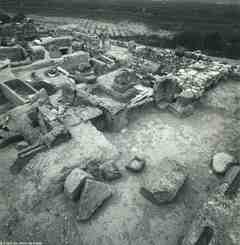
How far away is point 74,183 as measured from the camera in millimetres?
5000

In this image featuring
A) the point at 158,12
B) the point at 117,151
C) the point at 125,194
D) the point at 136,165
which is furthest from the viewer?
the point at 158,12

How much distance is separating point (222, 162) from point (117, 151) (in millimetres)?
2876

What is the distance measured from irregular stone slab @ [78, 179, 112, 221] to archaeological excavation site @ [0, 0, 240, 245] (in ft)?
0.07

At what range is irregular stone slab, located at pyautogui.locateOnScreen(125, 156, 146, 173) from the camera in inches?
229

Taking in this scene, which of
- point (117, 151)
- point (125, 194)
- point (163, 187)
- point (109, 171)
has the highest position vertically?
point (163, 187)

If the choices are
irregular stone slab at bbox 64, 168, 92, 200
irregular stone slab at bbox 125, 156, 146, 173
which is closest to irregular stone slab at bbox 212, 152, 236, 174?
irregular stone slab at bbox 125, 156, 146, 173

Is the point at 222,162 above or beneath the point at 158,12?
above

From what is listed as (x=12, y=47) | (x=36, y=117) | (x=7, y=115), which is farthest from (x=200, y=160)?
(x=12, y=47)

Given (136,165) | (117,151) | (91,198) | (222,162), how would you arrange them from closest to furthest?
(91,198), (136,165), (222,162), (117,151)

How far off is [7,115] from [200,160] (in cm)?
654

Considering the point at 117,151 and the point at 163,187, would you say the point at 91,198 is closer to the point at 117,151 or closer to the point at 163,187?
the point at 163,187

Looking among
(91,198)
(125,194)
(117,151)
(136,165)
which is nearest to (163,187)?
(125,194)

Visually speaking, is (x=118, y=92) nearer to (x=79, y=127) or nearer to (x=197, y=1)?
(x=79, y=127)

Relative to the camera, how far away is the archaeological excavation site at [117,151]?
15.0 ft
